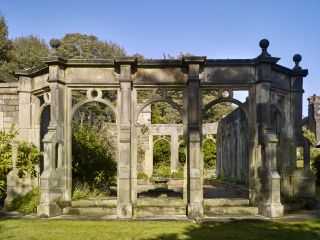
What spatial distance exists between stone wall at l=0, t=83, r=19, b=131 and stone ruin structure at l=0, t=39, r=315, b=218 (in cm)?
71

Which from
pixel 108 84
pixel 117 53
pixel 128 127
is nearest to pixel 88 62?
pixel 108 84

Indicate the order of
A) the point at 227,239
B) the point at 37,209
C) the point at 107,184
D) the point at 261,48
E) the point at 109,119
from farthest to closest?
the point at 109,119 < the point at 107,184 < the point at 261,48 < the point at 37,209 < the point at 227,239

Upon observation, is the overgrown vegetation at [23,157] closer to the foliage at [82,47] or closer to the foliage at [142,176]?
the foliage at [142,176]

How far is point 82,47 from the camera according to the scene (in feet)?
134

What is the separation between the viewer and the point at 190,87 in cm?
1137

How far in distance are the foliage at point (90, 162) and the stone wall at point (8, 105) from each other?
228 cm

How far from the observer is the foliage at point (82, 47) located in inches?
1566

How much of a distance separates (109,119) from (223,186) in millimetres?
20433

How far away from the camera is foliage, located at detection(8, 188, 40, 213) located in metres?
11.4

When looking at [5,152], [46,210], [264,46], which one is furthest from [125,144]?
[264,46]

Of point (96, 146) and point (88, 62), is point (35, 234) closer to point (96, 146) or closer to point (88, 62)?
point (88, 62)

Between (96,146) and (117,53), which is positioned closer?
(96,146)

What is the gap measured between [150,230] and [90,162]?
21.0 feet

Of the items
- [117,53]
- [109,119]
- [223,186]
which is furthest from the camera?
[117,53]
